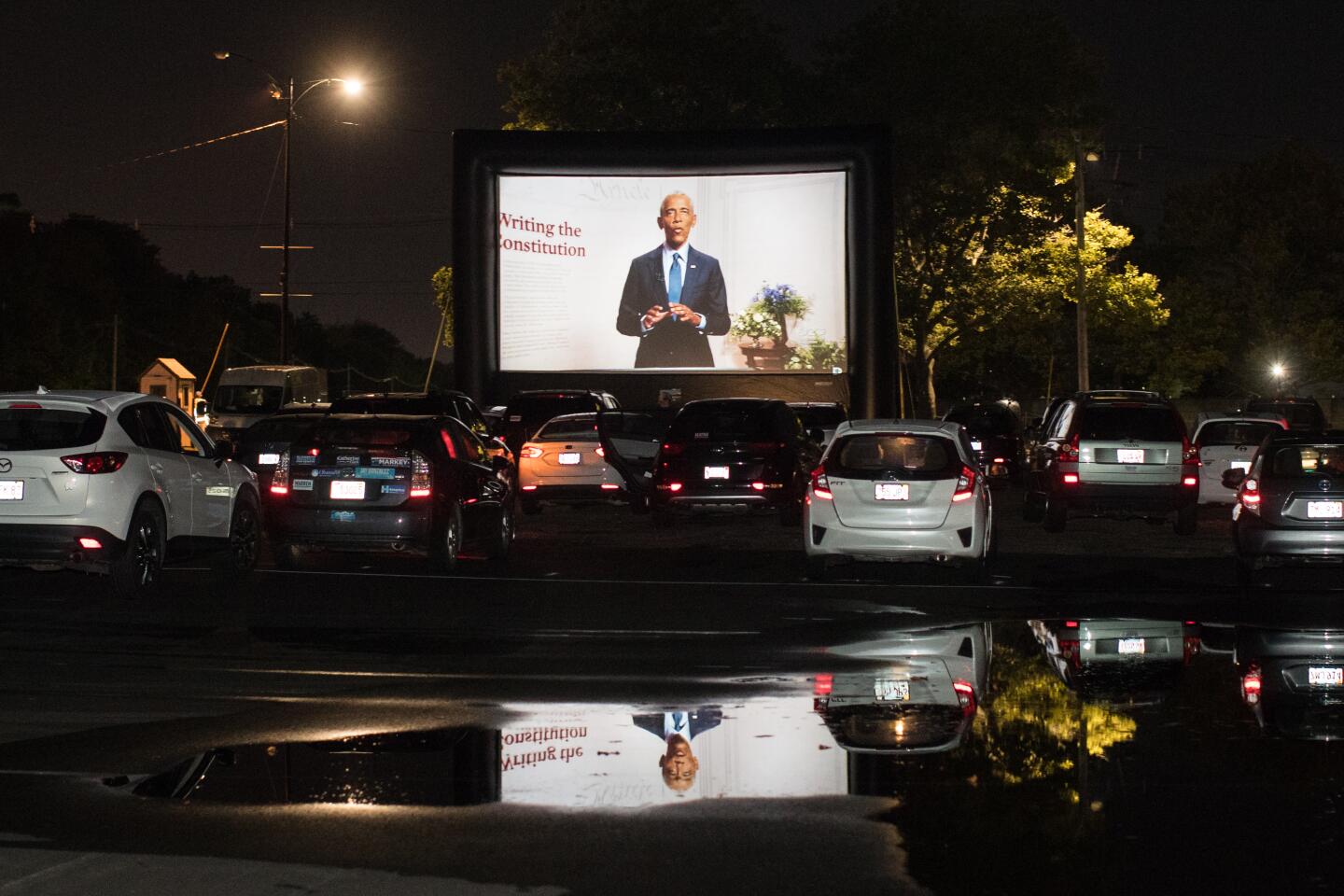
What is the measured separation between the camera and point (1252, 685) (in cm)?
1045

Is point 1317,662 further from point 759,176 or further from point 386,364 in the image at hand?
point 386,364

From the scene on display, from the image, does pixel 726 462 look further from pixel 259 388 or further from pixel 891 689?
pixel 259 388

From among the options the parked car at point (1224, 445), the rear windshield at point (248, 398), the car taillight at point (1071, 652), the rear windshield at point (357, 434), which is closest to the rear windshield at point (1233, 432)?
the parked car at point (1224, 445)

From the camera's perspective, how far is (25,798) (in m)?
7.48

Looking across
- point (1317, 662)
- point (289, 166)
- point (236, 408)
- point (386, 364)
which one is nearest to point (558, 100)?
point (289, 166)

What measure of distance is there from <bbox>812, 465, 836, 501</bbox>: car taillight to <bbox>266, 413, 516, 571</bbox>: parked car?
349 centimetres

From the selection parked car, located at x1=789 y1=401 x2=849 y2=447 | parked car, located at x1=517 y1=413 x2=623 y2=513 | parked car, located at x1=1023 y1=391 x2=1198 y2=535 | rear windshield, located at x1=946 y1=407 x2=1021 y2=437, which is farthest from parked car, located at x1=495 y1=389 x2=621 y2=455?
parked car, located at x1=1023 y1=391 x2=1198 y2=535

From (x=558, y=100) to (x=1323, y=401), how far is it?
1388 inches

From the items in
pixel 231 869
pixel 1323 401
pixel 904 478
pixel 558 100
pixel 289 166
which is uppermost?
pixel 558 100

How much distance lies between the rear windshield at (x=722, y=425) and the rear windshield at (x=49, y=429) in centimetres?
929

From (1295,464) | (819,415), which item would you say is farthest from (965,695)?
(819,415)

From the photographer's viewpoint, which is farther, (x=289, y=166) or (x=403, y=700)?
(x=289, y=166)

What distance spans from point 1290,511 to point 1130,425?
19.7ft

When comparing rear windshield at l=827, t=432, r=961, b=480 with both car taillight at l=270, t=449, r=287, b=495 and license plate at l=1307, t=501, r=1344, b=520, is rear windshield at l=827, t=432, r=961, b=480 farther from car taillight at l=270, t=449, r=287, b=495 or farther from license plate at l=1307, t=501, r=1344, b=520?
car taillight at l=270, t=449, r=287, b=495
